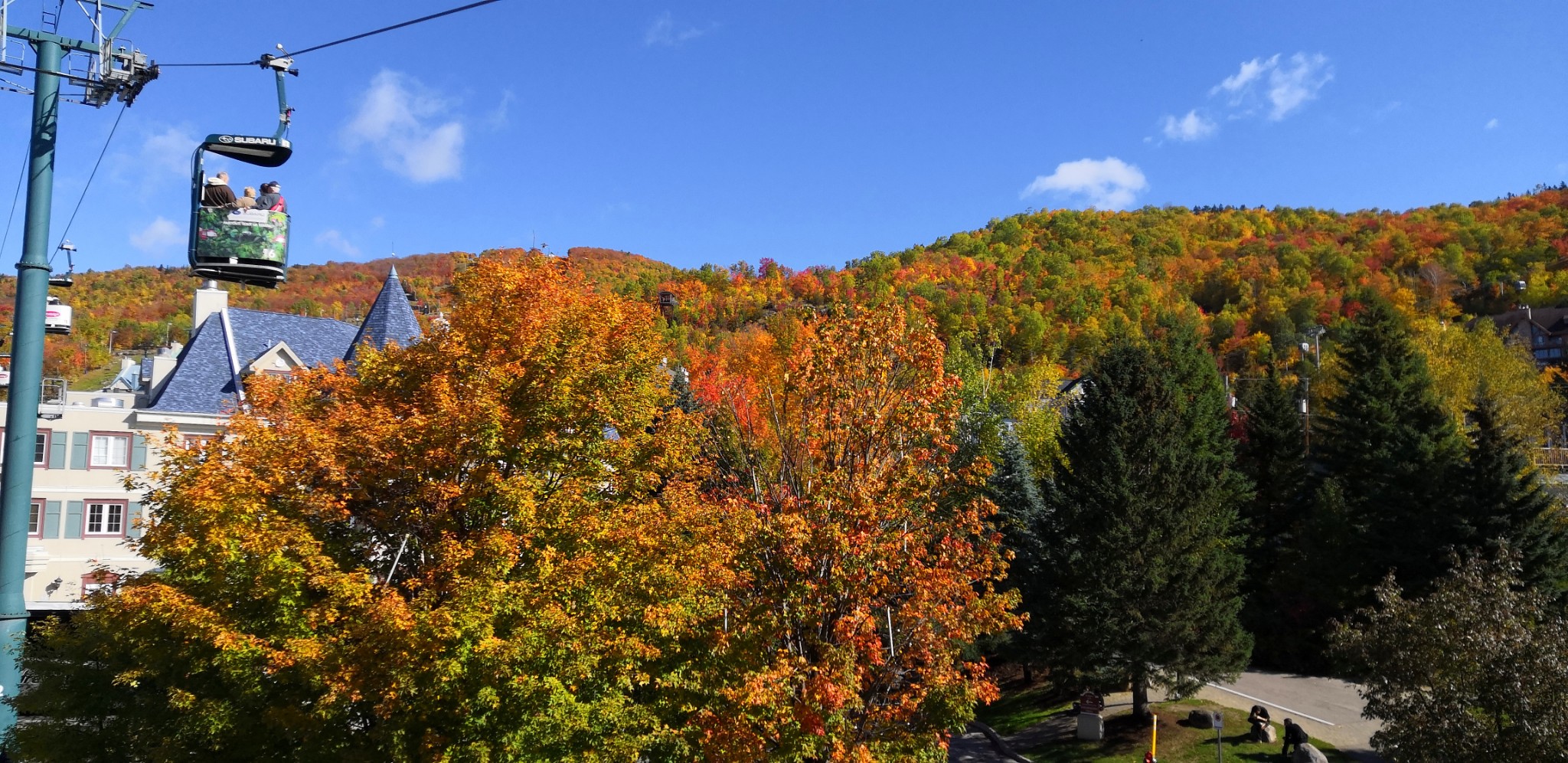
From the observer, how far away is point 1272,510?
3822 cm

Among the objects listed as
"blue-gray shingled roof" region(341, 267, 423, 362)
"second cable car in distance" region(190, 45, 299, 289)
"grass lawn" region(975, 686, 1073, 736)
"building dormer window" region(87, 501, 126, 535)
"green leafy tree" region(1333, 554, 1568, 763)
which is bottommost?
"grass lawn" region(975, 686, 1073, 736)

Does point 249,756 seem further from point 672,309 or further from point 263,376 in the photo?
point 672,309

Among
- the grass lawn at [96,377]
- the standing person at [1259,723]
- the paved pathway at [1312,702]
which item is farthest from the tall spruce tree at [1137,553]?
the grass lawn at [96,377]

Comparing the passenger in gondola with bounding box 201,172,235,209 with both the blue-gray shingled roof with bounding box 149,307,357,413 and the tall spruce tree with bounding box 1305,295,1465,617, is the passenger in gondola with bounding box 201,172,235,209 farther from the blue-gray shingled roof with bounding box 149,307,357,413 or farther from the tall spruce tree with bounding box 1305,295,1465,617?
the tall spruce tree with bounding box 1305,295,1465,617

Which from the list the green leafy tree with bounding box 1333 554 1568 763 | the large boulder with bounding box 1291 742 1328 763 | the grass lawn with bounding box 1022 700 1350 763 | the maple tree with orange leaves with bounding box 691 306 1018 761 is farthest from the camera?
the grass lawn with bounding box 1022 700 1350 763

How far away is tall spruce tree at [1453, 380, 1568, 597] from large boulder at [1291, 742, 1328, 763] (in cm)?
1069

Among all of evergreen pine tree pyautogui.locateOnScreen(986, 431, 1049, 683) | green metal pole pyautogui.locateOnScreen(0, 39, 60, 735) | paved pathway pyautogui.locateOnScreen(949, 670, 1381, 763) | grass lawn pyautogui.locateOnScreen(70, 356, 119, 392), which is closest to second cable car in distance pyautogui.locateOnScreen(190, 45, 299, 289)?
green metal pole pyautogui.locateOnScreen(0, 39, 60, 735)

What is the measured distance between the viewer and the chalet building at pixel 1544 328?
11712 cm

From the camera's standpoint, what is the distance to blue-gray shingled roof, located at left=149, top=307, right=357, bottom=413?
32.5 meters

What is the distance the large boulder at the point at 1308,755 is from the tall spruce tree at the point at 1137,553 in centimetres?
330

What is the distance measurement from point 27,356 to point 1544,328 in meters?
155

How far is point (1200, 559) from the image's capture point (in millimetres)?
25203

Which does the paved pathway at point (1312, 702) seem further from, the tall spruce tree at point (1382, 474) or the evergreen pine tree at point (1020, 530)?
the evergreen pine tree at point (1020, 530)

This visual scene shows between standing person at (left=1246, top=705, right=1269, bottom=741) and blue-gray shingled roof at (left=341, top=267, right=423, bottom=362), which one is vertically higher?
blue-gray shingled roof at (left=341, top=267, right=423, bottom=362)
